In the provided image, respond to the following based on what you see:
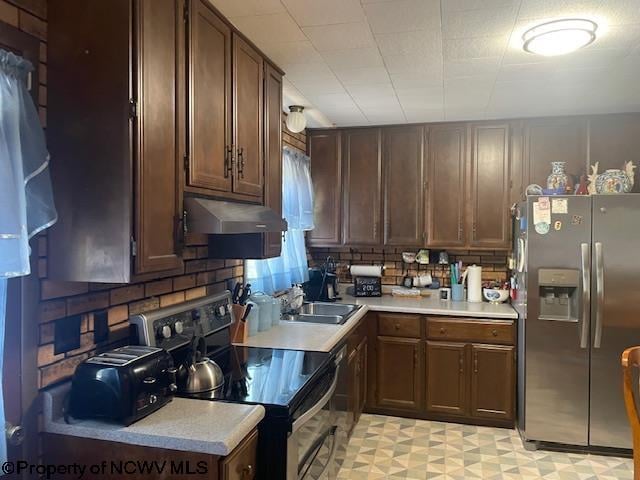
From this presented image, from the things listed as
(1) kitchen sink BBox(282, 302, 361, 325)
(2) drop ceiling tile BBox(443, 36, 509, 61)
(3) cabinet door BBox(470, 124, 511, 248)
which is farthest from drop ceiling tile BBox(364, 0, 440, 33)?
(3) cabinet door BBox(470, 124, 511, 248)

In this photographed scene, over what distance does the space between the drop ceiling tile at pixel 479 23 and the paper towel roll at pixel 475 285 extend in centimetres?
214

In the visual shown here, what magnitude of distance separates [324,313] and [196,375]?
6.25ft

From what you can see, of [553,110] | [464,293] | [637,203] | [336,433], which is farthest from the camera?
[464,293]

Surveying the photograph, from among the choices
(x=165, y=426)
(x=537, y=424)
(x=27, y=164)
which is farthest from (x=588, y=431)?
(x=27, y=164)

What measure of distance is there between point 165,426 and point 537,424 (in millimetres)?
2596

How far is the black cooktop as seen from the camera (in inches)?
67.5

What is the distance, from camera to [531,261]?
10.3 ft

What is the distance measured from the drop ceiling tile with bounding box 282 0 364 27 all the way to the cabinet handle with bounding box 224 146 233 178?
614mm

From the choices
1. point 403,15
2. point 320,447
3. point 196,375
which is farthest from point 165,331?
point 403,15

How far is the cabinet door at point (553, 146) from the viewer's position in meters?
3.60

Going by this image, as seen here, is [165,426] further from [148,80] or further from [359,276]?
[359,276]

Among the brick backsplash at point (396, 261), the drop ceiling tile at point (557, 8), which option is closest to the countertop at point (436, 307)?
the brick backsplash at point (396, 261)

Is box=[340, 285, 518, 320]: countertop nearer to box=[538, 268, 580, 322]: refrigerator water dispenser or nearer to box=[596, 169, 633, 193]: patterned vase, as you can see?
box=[538, 268, 580, 322]: refrigerator water dispenser

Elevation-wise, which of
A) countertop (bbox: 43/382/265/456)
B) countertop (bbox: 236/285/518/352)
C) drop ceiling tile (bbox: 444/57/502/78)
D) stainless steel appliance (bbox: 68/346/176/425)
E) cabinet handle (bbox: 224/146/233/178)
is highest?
drop ceiling tile (bbox: 444/57/502/78)
